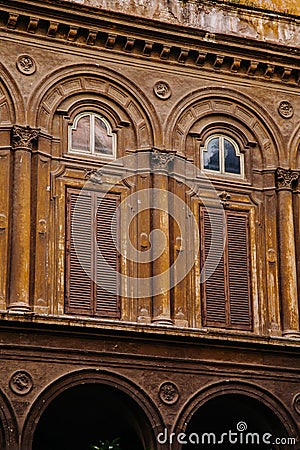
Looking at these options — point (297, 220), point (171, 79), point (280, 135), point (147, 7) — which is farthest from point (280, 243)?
point (147, 7)

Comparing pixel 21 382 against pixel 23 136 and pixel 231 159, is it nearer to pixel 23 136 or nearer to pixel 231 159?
pixel 23 136

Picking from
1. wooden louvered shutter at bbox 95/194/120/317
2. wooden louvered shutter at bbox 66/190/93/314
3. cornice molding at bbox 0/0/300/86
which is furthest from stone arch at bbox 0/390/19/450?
cornice molding at bbox 0/0/300/86

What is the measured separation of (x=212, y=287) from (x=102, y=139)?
3736 mm

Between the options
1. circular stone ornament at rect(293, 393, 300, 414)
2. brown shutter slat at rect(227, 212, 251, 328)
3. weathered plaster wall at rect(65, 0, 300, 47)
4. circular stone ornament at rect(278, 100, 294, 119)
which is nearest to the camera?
circular stone ornament at rect(293, 393, 300, 414)

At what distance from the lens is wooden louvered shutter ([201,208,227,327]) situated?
76.9 feet

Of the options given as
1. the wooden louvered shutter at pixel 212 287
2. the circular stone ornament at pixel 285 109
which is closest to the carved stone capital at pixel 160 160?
the wooden louvered shutter at pixel 212 287

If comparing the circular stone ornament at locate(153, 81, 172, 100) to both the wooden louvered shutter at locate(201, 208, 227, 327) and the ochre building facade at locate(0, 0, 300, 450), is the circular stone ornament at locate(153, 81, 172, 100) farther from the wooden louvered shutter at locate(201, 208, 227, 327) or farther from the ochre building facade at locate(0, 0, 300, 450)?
the wooden louvered shutter at locate(201, 208, 227, 327)

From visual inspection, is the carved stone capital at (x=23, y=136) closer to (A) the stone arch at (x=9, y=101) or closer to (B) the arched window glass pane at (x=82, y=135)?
(A) the stone arch at (x=9, y=101)

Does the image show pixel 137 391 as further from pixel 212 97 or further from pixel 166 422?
pixel 212 97

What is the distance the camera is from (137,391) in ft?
72.2

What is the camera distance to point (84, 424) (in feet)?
76.8

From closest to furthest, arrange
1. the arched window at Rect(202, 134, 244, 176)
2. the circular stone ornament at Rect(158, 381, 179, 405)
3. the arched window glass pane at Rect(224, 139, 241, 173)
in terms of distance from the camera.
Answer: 1. the circular stone ornament at Rect(158, 381, 179, 405)
2. the arched window at Rect(202, 134, 244, 176)
3. the arched window glass pane at Rect(224, 139, 241, 173)

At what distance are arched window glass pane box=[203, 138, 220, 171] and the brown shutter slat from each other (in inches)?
42.9

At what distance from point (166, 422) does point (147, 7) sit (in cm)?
867
